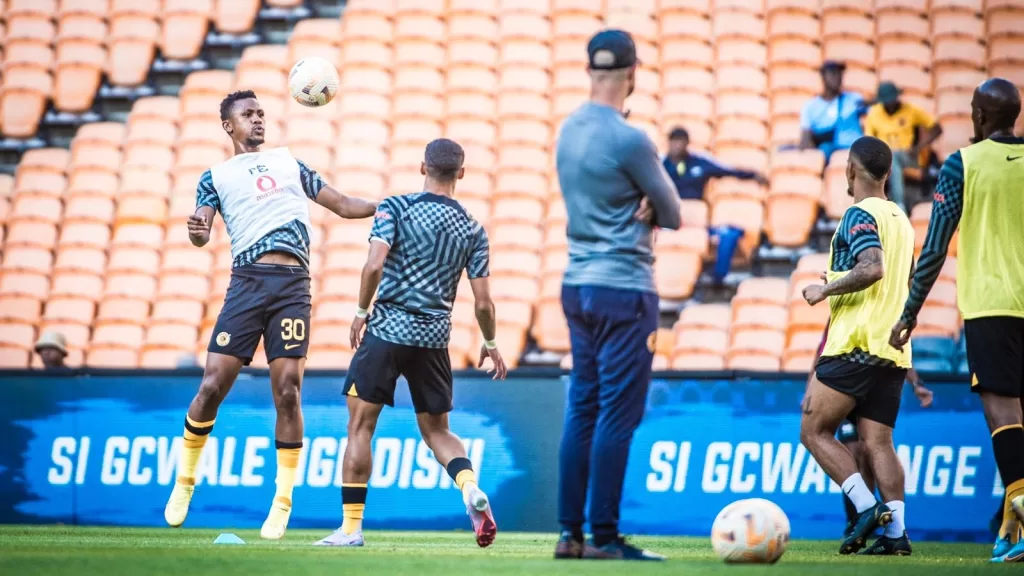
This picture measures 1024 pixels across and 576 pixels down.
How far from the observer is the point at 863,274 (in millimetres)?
6594

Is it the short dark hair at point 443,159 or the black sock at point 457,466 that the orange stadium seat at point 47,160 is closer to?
the short dark hair at point 443,159

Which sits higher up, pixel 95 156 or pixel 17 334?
pixel 95 156

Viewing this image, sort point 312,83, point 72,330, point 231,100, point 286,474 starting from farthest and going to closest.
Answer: point 72,330
point 312,83
point 231,100
point 286,474

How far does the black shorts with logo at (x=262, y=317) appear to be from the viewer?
7367 mm

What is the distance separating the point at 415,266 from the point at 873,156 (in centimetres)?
246

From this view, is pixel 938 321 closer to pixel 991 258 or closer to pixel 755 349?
pixel 755 349

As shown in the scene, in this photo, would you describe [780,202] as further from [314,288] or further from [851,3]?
[314,288]

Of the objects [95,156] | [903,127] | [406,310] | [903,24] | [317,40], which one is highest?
[903,24]

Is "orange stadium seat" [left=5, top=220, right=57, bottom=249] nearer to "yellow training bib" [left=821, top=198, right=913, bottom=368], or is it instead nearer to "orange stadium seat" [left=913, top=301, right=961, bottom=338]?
"orange stadium seat" [left=913, top=301, right=961, bottom=338]

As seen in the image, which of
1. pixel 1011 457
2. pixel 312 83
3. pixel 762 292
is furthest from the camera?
pixel 762 292

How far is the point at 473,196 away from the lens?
1333 cm

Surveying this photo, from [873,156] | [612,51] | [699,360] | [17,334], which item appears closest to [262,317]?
[612,51]

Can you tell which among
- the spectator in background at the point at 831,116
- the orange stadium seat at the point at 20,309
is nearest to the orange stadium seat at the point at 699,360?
the spectator in background at the point at 831,116

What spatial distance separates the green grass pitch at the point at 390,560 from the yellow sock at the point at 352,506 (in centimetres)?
15
